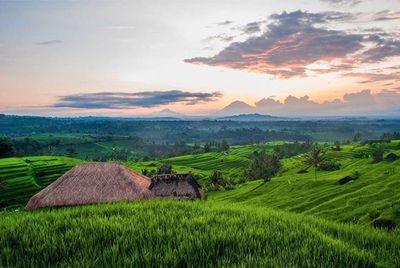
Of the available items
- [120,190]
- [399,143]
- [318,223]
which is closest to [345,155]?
[399,143]

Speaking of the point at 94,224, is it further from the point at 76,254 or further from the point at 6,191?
the point at 6,191

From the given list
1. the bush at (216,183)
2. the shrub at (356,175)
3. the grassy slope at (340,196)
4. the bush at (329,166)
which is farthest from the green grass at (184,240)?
the bush at (216,183)

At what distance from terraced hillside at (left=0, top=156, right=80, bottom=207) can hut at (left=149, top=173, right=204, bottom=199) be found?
207 feet

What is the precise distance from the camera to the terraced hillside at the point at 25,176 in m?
109

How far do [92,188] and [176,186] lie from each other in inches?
624

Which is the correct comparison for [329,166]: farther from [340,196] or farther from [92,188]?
[92,188]

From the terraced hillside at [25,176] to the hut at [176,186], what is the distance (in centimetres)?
6302

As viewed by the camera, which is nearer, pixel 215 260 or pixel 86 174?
pixel 215 260

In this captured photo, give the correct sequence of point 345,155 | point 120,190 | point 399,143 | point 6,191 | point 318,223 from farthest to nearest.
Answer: point 399,143 < point 345,155 < point 6,191 < point 120,190 < point 318,223

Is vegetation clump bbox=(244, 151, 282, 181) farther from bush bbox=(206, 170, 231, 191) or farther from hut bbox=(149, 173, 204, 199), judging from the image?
hut bbox=(149, 173, 204, 199)

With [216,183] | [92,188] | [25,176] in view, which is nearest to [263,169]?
[216,183]

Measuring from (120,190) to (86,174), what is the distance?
5691 mm

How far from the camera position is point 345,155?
168125mm

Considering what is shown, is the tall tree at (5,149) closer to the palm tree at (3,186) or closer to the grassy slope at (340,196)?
the palm tree at (3,186)
